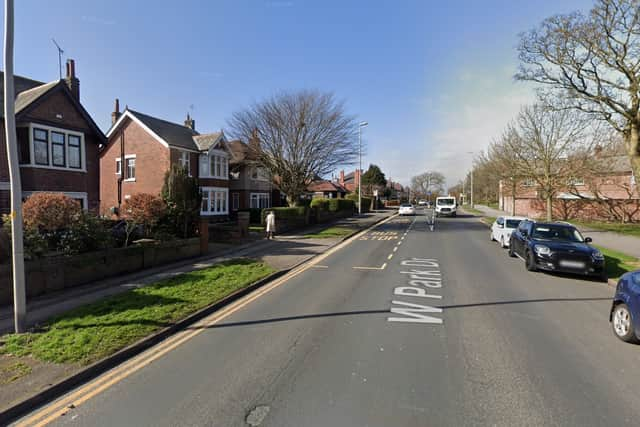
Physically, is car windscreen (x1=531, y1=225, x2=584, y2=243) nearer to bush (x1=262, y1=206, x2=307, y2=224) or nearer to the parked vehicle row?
the parked vehicle row

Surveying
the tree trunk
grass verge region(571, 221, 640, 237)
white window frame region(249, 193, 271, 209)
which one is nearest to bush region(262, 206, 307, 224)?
white window frame region(249, 193, 271, 209)

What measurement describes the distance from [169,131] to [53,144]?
12.6 metres

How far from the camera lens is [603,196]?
32.5 metres

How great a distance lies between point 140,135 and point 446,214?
110 ft

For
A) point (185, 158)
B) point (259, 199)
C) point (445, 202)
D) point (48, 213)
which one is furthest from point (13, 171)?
point (445, 202)

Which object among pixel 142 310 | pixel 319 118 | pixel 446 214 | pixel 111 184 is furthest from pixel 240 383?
pixel 446 214

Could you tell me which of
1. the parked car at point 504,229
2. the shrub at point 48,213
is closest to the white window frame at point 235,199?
the parked car at point 504,229

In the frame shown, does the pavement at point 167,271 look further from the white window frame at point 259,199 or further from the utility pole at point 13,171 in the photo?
the white window frame at point 259,199

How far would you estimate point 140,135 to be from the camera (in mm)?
26625

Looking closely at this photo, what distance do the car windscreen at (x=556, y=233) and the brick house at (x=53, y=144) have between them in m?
20.2

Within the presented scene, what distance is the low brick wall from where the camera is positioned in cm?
765

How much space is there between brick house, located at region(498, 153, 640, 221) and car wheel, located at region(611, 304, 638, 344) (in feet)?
85.8

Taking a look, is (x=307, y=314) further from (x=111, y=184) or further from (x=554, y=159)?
(x=111, y=184)

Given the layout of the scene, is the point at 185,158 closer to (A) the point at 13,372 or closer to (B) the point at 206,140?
(B) the point at 206,140
